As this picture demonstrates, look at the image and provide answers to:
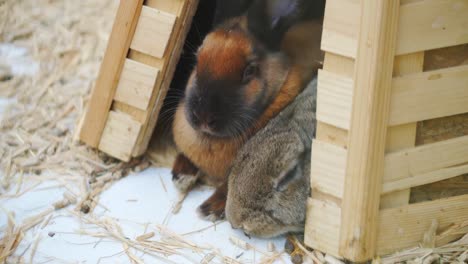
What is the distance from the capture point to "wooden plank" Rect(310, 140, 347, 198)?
2594 millimetres

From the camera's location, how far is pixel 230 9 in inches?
126

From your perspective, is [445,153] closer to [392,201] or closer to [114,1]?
[392,201]

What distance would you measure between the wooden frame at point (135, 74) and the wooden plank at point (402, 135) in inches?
45.8

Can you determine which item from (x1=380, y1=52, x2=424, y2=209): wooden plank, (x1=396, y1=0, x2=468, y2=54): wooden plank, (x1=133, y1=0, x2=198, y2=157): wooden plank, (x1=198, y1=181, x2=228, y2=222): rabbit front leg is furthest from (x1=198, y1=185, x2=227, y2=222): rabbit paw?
(x1=396, y1=0, x2=468, y2=54): wooden plank

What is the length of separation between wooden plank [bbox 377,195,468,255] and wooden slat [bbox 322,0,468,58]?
685 mm

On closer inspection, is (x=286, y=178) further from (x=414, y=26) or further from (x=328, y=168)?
(x=414, y=26)

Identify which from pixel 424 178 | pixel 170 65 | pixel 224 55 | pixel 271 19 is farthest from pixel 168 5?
pixel 424 178

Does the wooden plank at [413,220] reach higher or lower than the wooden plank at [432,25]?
lower

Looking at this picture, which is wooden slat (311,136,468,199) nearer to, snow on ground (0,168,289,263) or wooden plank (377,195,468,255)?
wooden plank (377,195,468,255)

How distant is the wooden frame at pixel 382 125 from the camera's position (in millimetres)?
2428

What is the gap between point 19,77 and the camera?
438cm

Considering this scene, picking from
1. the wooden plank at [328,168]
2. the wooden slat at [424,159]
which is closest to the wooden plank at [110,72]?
the wooden plank at [328,168]

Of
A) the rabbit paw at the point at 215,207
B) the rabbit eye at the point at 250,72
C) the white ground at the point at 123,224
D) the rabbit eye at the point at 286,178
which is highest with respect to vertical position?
the rabbit eye at the point at 250,72

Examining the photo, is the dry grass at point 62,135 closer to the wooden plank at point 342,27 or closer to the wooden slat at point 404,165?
the wooden slat at point 404,165
